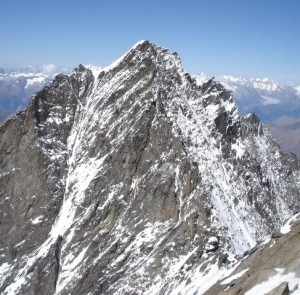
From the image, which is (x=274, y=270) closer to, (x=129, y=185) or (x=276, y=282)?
(x=276, y=282)

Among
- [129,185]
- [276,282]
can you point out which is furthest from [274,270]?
[129,185]

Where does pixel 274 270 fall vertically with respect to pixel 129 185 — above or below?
below

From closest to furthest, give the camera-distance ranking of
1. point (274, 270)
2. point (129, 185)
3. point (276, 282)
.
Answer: point (276, 282), point (274, 270), point (129, 185)

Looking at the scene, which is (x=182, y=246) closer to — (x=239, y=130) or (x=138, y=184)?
(x=138, y=184)

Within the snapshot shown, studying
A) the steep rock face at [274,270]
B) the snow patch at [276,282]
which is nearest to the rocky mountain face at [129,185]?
the steep rock face at [274,270]

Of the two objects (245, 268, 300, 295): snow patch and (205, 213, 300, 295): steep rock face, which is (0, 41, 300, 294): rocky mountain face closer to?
(205, 213, 300, 295): steep rock face

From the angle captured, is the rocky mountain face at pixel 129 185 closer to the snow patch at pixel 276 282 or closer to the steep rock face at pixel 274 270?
the steep rock face at pixel 274 270

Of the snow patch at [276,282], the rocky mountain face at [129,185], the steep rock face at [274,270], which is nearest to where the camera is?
the snow patch at [276,282]

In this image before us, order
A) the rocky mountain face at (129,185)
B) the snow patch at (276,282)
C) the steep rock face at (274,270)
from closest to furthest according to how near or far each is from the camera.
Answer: the snow patch at (276,282) → the steep rock face at (274,270) → the rocky mountain face at (129,185)
